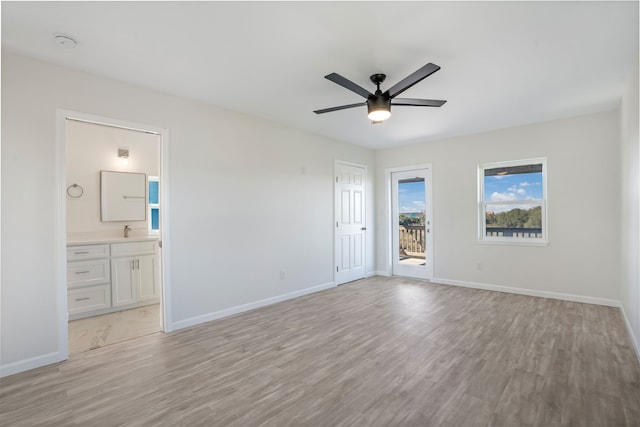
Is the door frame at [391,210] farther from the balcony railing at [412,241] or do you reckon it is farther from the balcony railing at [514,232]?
the balcony railing at [514,232]

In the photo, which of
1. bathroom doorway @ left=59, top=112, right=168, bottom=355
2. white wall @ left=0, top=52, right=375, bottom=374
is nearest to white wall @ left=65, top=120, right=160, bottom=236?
bathroom doorway @ left=59, top=112, right=168, bottom=355

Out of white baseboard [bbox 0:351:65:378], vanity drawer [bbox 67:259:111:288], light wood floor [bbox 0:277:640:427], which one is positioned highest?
vanity drawer [bbox 67:259:111:288]

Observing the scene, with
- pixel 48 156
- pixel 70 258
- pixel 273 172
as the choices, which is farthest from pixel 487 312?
pixel 70 258

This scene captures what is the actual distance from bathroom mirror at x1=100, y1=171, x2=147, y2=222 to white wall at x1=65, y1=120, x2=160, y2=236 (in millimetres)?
83

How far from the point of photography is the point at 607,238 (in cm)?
416

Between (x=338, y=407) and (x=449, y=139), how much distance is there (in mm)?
4839

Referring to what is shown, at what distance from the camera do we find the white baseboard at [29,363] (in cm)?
249

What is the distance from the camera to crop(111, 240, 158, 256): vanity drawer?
4.15 metres

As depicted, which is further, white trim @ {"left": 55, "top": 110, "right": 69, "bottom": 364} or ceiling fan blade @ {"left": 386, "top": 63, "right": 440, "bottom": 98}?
white trim @ {"left": 55, "top": 110, "right": 69, "bottom": 364}

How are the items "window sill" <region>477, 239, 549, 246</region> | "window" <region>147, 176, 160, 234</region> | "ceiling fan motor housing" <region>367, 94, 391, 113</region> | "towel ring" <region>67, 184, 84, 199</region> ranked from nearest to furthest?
"ceiling fan motor housing" <region>367, 94, 391, 113</region> < "towel ring" <region>67, 184, 84, 199</region> < "window sill" <region>477, 239, 549, 246</region> < "window" <region>147, 176, 160, 234</region>

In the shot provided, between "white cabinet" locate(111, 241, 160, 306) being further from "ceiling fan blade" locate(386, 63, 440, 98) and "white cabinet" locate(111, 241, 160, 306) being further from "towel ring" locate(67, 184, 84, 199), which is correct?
"ceiling fan blade" locate(386, 63, 440, 98)

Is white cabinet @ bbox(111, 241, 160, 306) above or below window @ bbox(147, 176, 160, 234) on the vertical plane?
below

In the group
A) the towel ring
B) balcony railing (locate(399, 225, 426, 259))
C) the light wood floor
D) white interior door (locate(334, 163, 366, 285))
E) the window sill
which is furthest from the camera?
balcony railing (locate(399, 225, 426, 259))

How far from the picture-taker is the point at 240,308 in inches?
159
